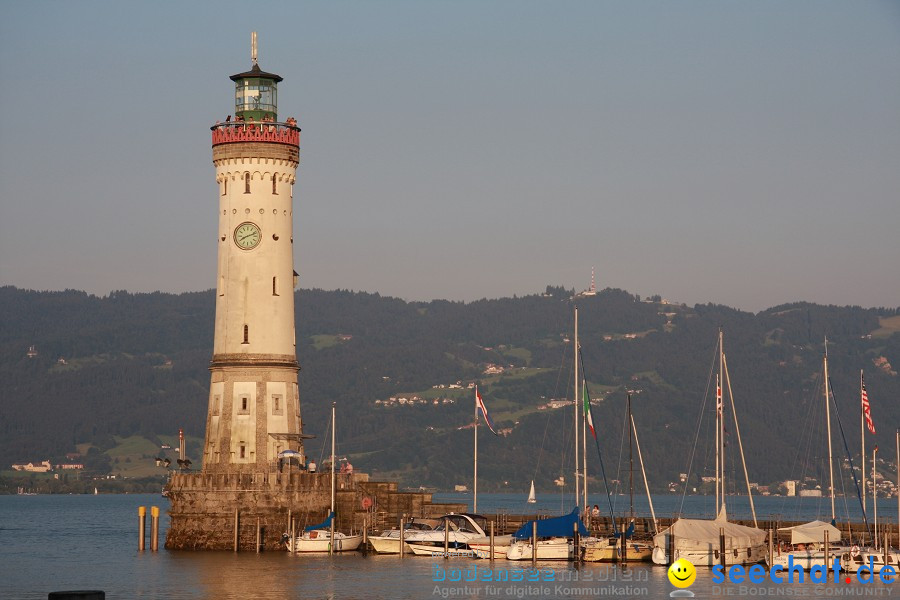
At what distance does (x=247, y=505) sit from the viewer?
274ft

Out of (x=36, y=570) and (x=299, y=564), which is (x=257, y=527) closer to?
(x=299, y=564)

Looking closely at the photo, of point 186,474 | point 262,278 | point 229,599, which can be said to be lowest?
point 229,599

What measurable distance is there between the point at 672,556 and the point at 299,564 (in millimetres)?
18927

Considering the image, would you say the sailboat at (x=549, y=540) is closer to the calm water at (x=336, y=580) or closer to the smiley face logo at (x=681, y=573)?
the calm water at (x=336, y=580)

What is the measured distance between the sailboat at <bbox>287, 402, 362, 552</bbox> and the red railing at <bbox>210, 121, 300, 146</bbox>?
16.8 m

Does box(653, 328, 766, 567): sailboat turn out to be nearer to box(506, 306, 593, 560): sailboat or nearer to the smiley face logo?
box(506, 306, 593, 560): sailboat

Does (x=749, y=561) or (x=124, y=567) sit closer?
(x=749, y=561)

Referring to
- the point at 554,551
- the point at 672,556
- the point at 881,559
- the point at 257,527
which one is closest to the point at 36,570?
the point at 257,527

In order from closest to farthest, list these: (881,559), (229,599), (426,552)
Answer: (229,599), (881,559), (426,552)

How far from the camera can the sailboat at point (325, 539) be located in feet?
269

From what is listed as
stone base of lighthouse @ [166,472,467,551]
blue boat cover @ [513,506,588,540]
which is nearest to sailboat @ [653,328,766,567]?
blue boat cover @ [513,506,588,540]

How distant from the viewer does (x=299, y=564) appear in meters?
78.1

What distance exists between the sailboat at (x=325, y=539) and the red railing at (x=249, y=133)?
16850 millimetres

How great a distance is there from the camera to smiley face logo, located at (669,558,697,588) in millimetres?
68500
